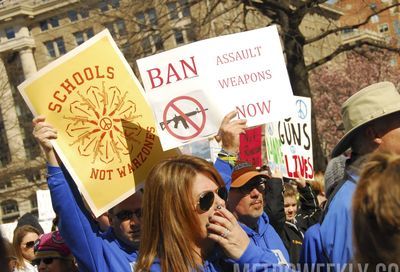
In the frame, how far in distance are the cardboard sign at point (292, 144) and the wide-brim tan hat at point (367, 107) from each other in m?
3.84

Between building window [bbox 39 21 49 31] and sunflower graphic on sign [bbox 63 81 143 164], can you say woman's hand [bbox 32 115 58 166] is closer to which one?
sunflower graphic on sign [bbox 63 81 143 164]

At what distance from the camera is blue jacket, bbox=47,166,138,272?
3891 mm

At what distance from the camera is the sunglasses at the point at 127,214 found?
4.18 m

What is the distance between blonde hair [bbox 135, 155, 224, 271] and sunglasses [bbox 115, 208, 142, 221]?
0.87m

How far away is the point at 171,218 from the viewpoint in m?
3.20

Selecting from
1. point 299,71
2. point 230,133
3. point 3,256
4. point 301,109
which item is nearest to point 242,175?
point 230,133

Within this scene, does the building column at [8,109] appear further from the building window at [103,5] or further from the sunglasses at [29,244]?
the sunglasses at [29,244]

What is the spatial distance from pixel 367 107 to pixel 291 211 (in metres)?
3.77

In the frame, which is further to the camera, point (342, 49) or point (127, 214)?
point (342, 49)

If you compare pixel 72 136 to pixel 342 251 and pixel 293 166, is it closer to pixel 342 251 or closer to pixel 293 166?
pixel 342 251

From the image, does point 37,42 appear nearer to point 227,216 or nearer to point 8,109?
point 8,109

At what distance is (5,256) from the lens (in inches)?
78.3

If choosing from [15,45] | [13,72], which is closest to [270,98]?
[13,72]

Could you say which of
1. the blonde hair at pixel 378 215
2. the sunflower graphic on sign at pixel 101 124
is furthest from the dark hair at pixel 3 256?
the sunflower graphic on sign at pixel 101 124
